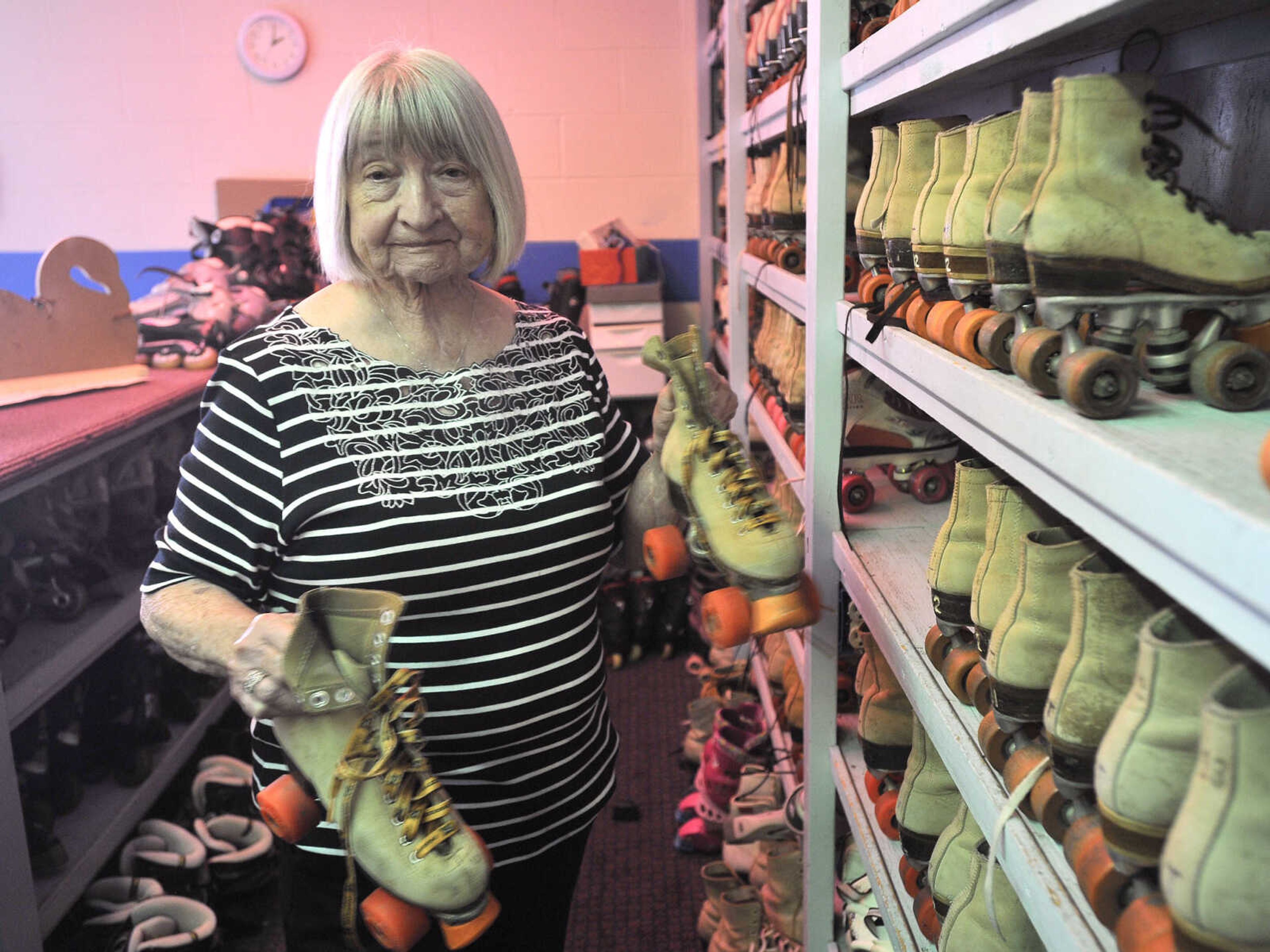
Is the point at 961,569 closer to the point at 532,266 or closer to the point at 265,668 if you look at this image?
the point at 265,668

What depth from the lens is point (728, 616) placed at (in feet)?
4.55

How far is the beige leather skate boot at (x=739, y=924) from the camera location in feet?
7.87

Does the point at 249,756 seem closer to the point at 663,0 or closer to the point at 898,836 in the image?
the point at 898,836

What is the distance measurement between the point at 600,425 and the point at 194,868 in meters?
1.77

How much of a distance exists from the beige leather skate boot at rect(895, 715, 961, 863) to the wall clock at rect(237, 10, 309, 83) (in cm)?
445

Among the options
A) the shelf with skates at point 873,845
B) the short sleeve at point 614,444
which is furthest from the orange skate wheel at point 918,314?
the shelf with skates at point 873,845

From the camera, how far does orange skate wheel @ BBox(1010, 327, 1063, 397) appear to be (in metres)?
0.90

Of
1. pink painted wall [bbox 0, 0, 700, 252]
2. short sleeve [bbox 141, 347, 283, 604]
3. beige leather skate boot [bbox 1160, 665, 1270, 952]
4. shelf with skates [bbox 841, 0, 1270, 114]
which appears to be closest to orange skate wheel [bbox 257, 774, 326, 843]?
short sleeve [bbox 141, 347, 283, 604]

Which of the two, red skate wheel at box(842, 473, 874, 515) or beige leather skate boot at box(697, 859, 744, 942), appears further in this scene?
beige leather skate boot at box(697, 859, 744, 942)

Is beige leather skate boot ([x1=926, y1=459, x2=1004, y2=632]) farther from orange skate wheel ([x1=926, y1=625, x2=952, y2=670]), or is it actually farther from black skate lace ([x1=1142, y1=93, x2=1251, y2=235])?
black skate lace ([x1=1142, y1=93, x2=1251, y2=235])

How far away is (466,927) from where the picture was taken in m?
1.28

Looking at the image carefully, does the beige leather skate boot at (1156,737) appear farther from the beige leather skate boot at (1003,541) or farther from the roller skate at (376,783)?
the roller skate at (376,783)

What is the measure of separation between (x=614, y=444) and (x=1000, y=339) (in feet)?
2.31

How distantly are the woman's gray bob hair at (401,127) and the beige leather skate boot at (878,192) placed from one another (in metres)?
0.52
